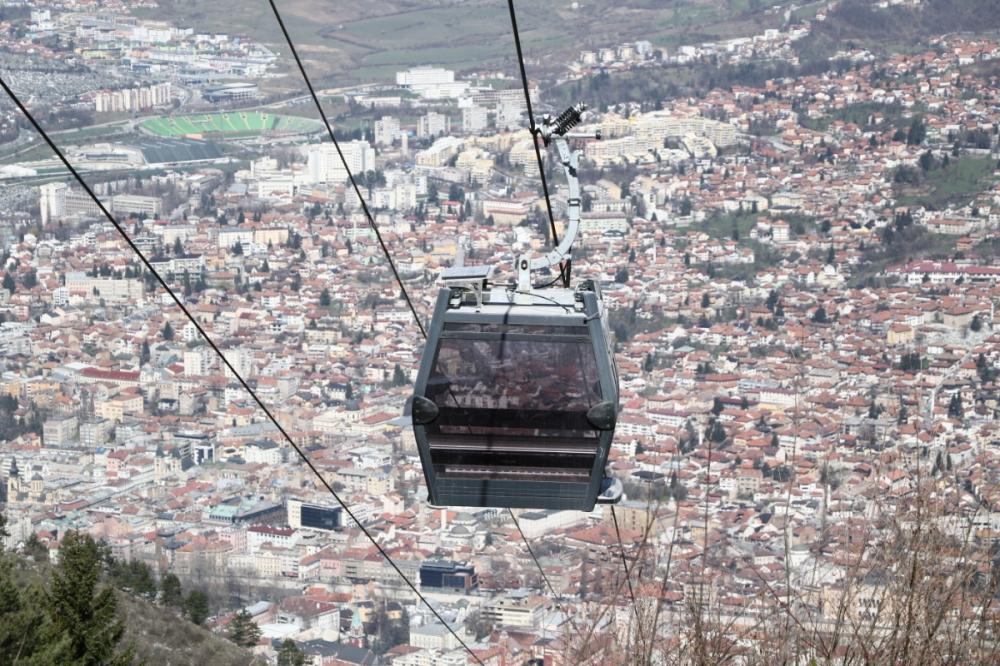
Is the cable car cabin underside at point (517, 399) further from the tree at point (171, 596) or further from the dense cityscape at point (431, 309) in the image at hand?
the tree at point (171, 596)

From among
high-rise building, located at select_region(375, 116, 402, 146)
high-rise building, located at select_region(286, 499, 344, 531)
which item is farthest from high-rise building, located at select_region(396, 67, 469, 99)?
high-rise building, located at select_region(286, 499, 344, 531)

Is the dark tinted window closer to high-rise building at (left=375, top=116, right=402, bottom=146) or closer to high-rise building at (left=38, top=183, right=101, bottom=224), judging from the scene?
high-rise building at (left=38, top=183, right=101, bottom=224)

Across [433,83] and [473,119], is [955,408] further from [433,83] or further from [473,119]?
[433,83]

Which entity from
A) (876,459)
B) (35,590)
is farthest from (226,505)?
(876,459)

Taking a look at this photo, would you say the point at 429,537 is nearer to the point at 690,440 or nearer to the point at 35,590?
the point at 690,440

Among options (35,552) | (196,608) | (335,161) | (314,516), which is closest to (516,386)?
(196,608)
